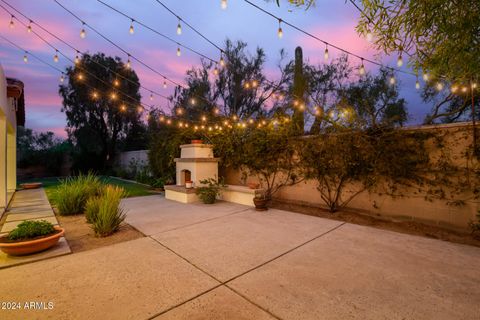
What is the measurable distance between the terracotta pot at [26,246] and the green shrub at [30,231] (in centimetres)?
12

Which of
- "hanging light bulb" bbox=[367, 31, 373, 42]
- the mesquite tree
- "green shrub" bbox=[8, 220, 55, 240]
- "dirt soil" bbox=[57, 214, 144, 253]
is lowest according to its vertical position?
"dirt soil" bbox=[57, 214, 144, 253]

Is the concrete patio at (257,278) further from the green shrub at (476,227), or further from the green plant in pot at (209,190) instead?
the green plant in pot at (209,190)

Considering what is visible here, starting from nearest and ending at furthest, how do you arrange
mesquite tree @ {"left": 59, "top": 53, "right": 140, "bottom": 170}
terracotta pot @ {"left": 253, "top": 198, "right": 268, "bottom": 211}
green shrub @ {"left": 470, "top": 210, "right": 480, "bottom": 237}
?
green shrub @ {"left": 470, "top": 210, "right": 480, "bottom": 237}, terracotta pot @ {"left": 253, "top": 198, "right": 268, "bottom": 211}, mesquite tree @ {"left": 59, "top": 53, "right": 140, "bottom": 170}

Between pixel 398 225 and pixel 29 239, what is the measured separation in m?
5.70

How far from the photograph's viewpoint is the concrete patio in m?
1.72

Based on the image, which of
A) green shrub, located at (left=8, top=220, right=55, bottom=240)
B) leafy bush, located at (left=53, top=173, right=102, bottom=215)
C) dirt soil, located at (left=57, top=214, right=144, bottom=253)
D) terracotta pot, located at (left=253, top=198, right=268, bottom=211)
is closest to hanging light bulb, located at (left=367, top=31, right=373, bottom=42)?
terracotta pot, located at (left=253, top=198, right=268, bottom=211)

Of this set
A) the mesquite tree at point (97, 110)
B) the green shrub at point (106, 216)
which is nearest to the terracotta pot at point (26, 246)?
the green shrub at point (106, 216)

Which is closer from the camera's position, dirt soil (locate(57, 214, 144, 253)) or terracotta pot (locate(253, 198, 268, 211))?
dirt soil (locate(57, 214, 144, 253))

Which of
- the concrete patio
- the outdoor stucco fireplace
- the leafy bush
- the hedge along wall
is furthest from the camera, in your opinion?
the outdoor stucco fireplace

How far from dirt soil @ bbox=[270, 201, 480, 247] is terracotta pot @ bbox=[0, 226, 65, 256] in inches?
173

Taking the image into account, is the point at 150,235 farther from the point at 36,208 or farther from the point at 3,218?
the point at 36,208

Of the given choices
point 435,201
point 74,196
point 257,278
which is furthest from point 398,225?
point 74,196

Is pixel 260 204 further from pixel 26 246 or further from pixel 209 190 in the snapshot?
pixel 26 246

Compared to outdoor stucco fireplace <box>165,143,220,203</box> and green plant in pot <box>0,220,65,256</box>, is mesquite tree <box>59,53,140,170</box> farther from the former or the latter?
green plant in pot <box>0,220,65,256</box>
